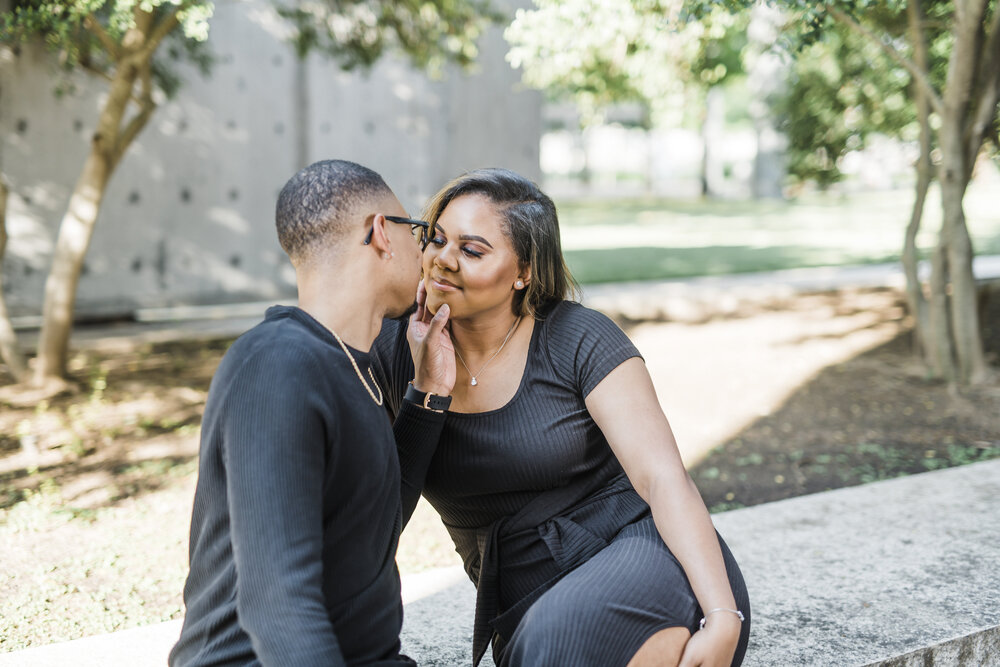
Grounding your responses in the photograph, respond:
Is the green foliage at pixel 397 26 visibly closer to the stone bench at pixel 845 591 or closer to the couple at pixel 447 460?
the stone bench at pixel 845 591

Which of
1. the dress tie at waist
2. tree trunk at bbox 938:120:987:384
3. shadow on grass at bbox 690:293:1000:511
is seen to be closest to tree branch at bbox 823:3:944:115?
tree trunk at bbox 938:120:987:384

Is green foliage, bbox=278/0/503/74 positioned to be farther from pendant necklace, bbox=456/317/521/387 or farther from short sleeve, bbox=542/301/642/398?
short sleeve, bbox=542/301/642/398

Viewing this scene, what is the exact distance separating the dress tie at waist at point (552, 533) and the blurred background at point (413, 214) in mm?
1633

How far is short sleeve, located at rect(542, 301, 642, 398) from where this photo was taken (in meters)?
2.50

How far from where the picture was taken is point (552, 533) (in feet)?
8.18

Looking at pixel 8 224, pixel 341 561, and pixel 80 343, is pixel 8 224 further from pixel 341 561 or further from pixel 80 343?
pixel 341 561

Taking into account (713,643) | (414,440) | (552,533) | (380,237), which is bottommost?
(713,643)

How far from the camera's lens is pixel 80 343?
28.6ft

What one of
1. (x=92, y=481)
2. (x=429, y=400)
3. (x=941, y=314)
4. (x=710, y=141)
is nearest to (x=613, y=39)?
(x=941, y=314)

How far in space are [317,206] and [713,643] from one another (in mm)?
1316

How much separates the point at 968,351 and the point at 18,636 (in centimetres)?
656

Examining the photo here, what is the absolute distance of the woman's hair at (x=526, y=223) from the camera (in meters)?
2.66

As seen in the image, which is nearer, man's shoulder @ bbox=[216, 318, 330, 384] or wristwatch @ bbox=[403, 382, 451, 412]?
man's shoulder @ bbox=[216, 318, 330, 384]

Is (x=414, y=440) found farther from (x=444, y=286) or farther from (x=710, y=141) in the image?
(x=710, y=141)
